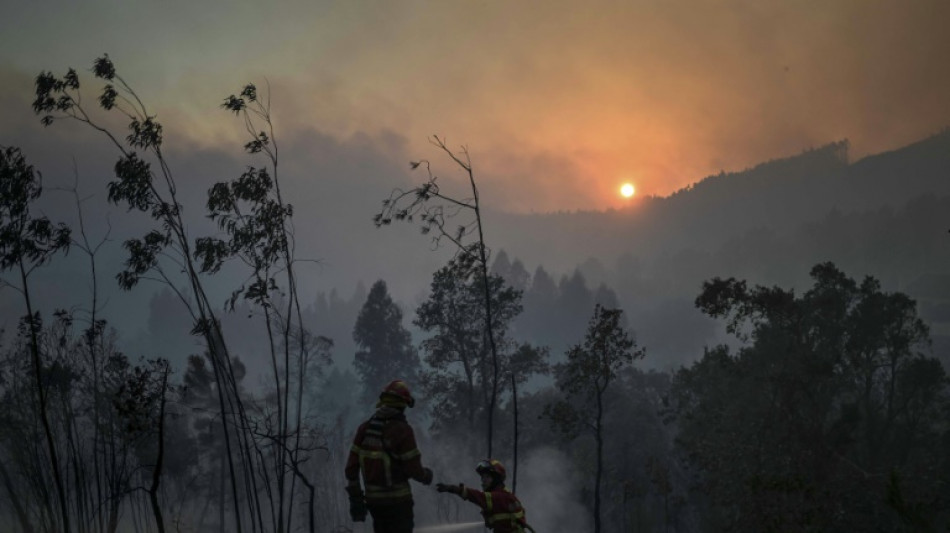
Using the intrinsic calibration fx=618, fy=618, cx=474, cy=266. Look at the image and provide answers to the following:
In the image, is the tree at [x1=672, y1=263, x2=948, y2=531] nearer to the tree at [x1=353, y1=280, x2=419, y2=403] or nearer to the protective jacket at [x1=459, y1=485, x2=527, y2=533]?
the protective jacket at [x1=459, y1=485, x2=527, y2=533]

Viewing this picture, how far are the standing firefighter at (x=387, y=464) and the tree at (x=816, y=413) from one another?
11.4 m

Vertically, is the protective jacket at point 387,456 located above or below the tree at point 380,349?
below

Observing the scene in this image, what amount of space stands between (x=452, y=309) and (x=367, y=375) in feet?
72.3

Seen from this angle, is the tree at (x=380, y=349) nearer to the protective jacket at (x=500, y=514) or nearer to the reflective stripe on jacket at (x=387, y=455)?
the protective jacket at (x=500, y=514)

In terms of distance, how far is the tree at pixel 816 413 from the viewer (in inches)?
739

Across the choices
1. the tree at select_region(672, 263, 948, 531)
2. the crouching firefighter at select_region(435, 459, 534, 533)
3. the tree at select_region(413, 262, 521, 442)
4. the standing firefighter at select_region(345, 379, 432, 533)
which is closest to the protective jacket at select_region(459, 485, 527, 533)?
the crouching firefighter at select_region(435, 459, 534, 533)

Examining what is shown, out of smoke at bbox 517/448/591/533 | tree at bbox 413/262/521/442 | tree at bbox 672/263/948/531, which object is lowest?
smoke at bbox 517/448/591/533

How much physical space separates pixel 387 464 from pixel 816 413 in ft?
61.0

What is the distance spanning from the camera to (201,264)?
14.7 meters

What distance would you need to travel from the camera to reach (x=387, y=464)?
739cm

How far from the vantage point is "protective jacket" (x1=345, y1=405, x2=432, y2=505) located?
7.32 m

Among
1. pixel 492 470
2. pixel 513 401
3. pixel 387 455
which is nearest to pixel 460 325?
pixel 513 401

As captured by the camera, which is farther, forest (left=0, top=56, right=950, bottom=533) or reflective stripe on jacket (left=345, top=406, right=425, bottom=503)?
forest (left=0, top=56, right=950, bottom=533)

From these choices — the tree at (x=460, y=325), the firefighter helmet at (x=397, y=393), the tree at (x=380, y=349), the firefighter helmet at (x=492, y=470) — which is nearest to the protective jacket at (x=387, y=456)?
the firefighter helmet at (x=397, y=393)
